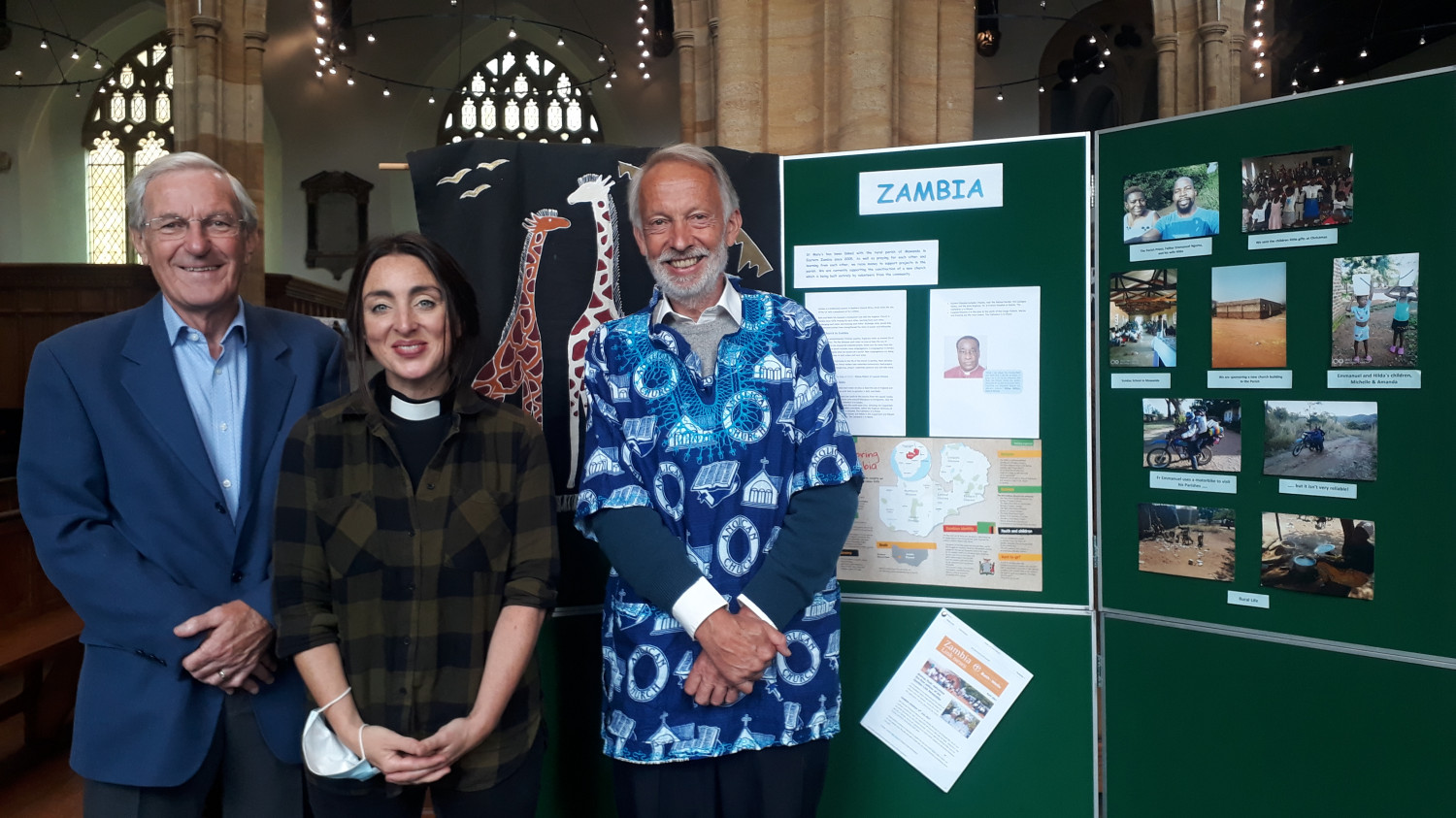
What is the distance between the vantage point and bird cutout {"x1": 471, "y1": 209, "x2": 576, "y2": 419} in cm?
232

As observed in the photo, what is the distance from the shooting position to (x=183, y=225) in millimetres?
1722

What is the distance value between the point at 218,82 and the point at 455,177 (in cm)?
714

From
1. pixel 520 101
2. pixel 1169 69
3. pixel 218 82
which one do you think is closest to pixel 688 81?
pixel 1169 69

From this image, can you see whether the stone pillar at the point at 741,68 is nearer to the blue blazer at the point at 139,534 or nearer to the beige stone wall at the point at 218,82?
the blue blazer at the point at 139,534

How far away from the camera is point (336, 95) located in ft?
45.3

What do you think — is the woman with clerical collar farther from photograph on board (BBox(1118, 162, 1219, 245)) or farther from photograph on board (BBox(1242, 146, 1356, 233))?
photograph on board (BBox(1242, 146, 1356, 233))

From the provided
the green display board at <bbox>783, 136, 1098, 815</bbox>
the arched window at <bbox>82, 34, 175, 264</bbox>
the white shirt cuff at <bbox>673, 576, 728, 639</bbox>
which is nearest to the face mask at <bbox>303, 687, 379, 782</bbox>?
the white shirt cuff at <bbox>673, 576, 728, 639</bbox>

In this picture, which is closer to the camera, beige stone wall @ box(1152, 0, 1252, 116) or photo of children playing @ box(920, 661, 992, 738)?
photo of children playing @ box(920, 661, 992, 738)

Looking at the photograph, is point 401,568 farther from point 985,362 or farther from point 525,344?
point 985,362

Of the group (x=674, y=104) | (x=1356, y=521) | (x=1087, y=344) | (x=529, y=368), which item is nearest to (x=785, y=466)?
(x=529, y=368)

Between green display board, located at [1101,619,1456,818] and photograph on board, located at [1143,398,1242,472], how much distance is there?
41 cm

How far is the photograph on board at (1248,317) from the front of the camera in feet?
6.89

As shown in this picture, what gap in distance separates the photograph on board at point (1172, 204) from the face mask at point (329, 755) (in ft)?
6.66

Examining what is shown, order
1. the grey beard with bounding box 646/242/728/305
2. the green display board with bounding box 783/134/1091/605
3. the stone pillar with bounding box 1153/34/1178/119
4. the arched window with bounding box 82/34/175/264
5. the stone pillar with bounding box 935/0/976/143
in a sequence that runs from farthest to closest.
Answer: the arched window with bounding box 82/34/175/264
the stone pillar with bounding box 1153/34/1178/119
the stone pillar with bounding box 935/0/976/143
the green display board with bounding box 783/134/1091/605
the grey beard with bounding box 646/242/728/305
